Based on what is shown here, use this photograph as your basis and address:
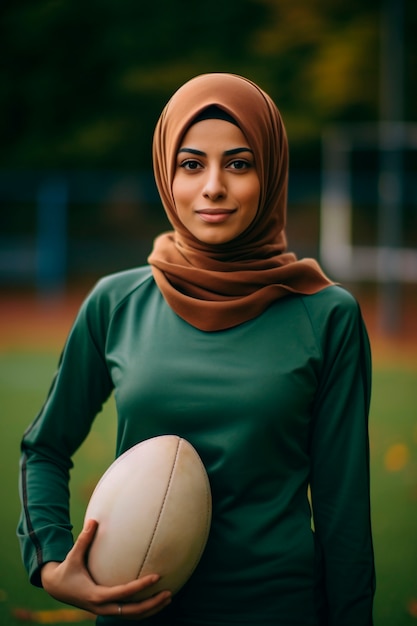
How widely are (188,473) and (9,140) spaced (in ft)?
57.0

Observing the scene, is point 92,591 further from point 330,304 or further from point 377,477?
point 377,477

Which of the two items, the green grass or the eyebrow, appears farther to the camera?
the green grass

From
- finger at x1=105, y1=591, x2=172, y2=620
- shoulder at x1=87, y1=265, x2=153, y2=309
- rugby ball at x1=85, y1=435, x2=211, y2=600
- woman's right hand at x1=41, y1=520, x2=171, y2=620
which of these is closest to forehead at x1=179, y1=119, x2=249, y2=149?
shoulder at x1=87, y1=265, x2=153, y2=309

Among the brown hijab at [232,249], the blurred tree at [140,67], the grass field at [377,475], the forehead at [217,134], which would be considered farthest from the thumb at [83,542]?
the blurred tree at [140,67]

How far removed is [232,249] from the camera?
2.28 m

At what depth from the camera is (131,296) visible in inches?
90.6

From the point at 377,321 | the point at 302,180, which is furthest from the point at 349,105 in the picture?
the point at 377,321

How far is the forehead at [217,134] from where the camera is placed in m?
2.16

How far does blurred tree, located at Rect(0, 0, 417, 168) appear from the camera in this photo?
17.3 metres

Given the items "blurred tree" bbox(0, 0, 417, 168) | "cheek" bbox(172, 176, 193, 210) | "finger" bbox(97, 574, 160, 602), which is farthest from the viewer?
"blurred tree" bbox(0, 0, 417, 168)

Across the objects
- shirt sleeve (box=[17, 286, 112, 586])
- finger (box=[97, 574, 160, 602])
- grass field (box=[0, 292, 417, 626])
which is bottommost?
grass field (box=[0, 292, 417, 626])

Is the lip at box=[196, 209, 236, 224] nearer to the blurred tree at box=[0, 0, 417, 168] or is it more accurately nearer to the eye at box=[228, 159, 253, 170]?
the eye at box=[228, 159, 253, 170]

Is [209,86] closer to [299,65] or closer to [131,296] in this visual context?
[131,296]

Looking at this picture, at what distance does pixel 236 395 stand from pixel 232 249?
37 cm
